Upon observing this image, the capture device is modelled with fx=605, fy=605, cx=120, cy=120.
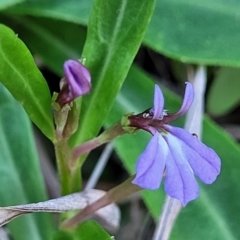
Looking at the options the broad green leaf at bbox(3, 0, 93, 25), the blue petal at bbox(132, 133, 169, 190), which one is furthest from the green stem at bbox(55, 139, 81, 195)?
the broad green leaf at bbox(3, 0, 93, 25)

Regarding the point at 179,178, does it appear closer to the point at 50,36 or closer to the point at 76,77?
the point at 76,77

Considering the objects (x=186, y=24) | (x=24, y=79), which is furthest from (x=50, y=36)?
(x=24, y=79)

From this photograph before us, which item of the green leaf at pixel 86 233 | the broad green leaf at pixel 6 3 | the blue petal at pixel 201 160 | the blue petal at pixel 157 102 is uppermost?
the broad green leaf at pixel 6 3

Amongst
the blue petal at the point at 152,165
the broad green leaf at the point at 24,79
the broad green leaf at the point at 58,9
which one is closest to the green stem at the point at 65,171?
the broad green leaf at the point at 24,79

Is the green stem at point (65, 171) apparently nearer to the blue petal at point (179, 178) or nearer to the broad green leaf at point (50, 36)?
the blue petal at point (179, 178)

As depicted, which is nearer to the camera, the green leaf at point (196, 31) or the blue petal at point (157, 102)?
the blue petal at point (157, 102)

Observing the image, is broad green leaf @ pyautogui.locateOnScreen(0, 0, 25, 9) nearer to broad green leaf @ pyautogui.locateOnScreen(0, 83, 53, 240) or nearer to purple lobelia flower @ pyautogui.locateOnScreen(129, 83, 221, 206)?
broad green leaf @ pyautogui.locateOnScreen(0, 83, 53, 240)

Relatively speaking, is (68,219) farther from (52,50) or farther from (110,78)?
(52,50)
